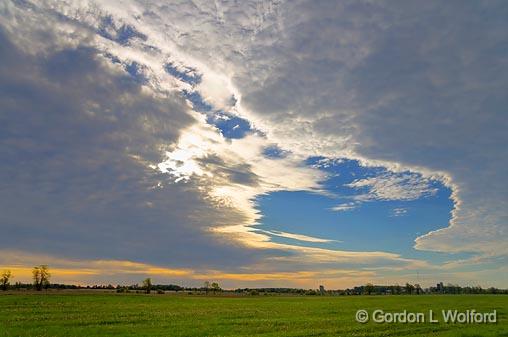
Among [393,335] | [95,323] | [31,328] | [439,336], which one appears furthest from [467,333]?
[31,328]

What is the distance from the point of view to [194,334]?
3062 cm

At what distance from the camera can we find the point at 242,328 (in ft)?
115

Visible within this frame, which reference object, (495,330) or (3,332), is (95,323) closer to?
(3,332)

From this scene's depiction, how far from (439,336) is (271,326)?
13708 mm

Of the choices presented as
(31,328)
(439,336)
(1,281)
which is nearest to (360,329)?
(439,336)

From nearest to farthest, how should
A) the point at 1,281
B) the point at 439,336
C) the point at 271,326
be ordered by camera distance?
the point at 439,336
the point at 271,326
the point at 1,281

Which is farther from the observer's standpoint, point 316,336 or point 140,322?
point 140,322

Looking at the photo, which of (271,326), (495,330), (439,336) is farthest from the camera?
(271,326)

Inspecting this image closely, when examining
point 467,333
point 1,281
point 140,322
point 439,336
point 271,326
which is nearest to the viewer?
point 439,336

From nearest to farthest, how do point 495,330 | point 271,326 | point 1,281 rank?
Result: point 495,330, point 271,326, point 1,281

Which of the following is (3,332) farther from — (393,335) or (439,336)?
(439,336)

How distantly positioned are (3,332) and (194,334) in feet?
45.3

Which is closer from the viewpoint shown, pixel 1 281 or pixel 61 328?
pixel 61 328

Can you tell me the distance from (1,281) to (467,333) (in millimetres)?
208277
